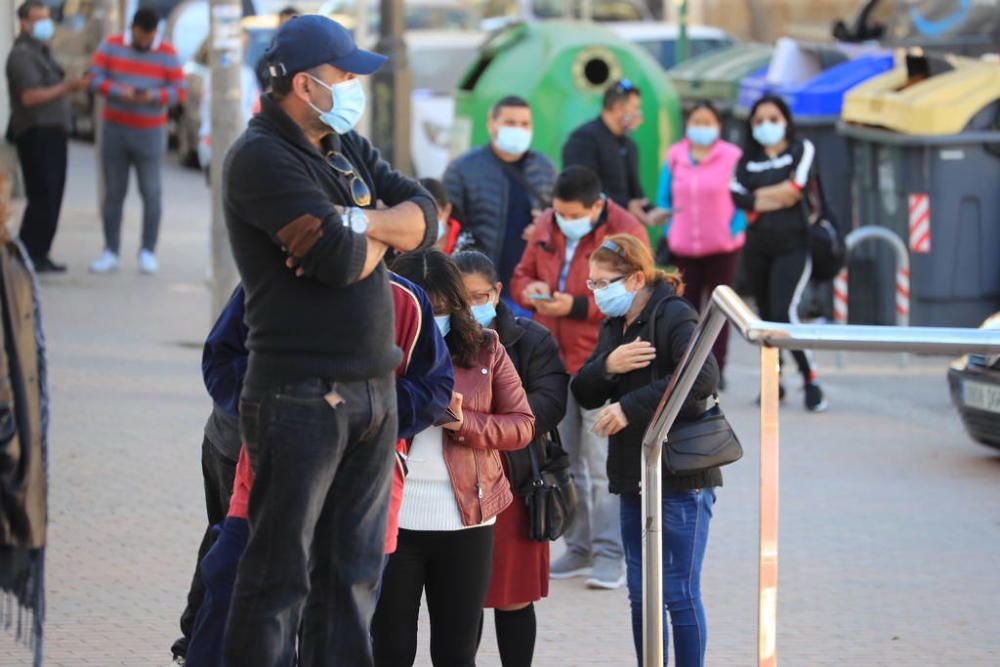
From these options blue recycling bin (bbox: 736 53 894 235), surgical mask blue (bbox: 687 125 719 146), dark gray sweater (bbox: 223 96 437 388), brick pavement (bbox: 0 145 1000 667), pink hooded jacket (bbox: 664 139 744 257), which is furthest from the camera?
blue recycling bin (bbox: 736 53 894 235)

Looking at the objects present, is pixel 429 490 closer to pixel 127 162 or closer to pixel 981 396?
pixel 981 396

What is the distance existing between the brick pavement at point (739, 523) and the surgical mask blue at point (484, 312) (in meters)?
1.17

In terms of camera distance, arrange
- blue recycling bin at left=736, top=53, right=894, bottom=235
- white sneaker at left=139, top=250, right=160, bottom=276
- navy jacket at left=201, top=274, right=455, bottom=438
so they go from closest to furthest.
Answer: navy jacket at left=201, top=274, right=455, bottom=438 < blue recycling bin at left=736, top=53, right=894, bottom=235 < white sneaker at left=139, top=250, right=160, bottom=276

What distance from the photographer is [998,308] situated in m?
12.2

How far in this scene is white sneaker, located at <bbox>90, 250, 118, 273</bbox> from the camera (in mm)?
14297

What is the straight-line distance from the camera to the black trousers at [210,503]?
4.98 m

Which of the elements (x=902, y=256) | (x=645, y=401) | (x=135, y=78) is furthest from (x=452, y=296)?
(x=135, y=78)

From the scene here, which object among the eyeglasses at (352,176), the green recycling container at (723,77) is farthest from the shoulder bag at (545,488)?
the green recycling container at (723,77)

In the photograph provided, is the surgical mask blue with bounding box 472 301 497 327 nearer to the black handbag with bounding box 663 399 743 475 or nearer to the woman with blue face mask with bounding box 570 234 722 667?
the woman with blue face mask with bounding box 570 234 722 667

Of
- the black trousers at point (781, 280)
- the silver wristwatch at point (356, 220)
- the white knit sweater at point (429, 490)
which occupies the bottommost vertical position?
the black trousers at point (781, 280)

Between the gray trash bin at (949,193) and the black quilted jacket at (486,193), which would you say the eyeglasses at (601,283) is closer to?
the black quilted jacket at (486,193)

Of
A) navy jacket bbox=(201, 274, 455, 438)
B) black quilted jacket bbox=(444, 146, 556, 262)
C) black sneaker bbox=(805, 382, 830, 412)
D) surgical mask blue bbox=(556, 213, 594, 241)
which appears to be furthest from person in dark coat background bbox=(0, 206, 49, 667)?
black sneaker bbox=(805, 382, 830, 412)

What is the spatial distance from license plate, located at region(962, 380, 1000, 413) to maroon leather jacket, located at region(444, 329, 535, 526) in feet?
13.7

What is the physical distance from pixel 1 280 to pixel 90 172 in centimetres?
1870
